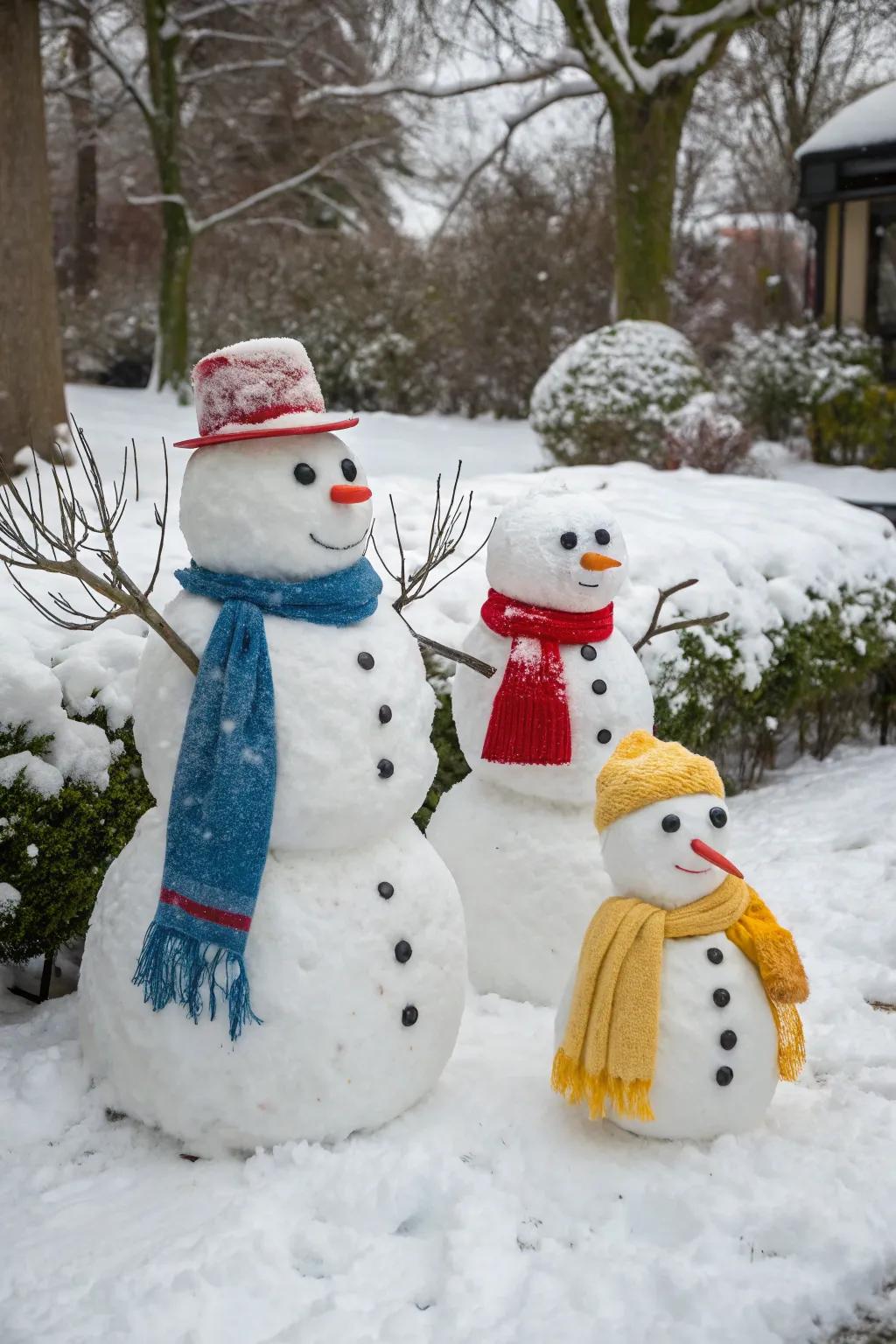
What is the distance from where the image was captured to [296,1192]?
2.60 m

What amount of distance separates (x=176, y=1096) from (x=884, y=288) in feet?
49.3

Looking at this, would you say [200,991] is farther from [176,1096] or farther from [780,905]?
[780,905]

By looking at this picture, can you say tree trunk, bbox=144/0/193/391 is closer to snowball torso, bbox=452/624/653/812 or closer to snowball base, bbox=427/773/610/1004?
snowball torso, bbox=452/624/653/812

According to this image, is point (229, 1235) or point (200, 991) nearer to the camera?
point (229, 1235)

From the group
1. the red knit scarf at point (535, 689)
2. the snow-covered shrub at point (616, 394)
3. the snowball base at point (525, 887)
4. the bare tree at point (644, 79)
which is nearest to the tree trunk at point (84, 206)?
the bare tree at point (644, 79)

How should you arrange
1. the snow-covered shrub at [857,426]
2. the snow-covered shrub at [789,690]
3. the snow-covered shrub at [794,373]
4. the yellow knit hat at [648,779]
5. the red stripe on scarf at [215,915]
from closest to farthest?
1. the red stripe on scarf at [215,915]
2. the yellow knit hat at [648,779]
3. the snow-covered shrub at [789,690]
4. the snow-covered shrub at [857,426]
5. the snow-covered shrub at [794,373]

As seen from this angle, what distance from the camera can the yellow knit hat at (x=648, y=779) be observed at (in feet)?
9.18

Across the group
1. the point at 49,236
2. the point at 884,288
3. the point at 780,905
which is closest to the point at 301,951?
the point at 780,905

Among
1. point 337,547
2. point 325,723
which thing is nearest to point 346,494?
point 337,547

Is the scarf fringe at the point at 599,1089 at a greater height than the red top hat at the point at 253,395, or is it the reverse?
the red top hat at the point at 253,395

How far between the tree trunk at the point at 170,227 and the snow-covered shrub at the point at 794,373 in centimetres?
675

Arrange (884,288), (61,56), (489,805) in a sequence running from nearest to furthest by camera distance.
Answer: (489,805), (884,288), (61,56)

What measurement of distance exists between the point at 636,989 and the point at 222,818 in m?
1.00

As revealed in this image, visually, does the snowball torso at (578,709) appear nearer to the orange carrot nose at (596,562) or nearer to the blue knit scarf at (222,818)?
the orange carrot nose at (596,562)
